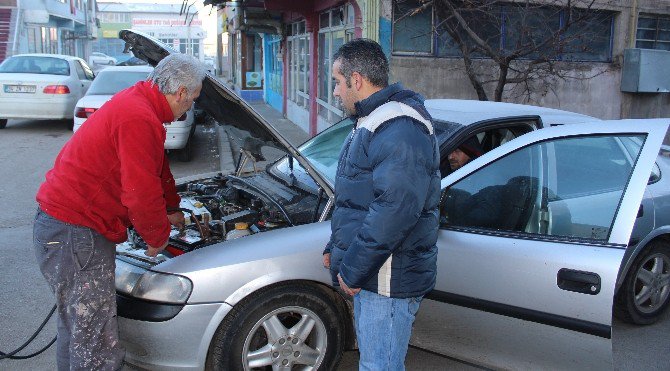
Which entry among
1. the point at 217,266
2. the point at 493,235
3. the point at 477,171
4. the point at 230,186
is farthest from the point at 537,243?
the point at 230,186

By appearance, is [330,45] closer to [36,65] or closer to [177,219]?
[36,65]

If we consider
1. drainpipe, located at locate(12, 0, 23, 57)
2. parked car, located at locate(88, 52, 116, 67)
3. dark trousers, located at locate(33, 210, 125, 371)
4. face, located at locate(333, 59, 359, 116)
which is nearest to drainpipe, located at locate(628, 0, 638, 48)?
face, located at locate(333, 59, 359, 116)

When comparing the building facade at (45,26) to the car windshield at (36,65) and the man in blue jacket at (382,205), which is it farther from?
the man in blue jacket at (382,205)

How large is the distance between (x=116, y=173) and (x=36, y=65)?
11719mm

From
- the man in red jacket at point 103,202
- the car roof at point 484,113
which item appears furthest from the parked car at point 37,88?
the man in red jacket at point 103,202

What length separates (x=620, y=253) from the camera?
2.69 meters

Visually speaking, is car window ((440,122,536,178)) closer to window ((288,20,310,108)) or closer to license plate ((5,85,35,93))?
window ((288,20,310,108))

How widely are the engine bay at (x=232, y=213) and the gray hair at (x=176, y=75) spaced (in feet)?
2.89

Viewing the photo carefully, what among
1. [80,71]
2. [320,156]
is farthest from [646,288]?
[80,71]

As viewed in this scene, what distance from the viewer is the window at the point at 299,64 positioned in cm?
1370

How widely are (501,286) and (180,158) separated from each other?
8.22 metres

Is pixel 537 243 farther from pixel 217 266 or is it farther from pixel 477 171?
pixel 217 266

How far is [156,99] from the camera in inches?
111

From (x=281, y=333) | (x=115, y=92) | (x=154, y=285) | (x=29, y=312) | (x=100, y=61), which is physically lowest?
(x=29, y=312)
